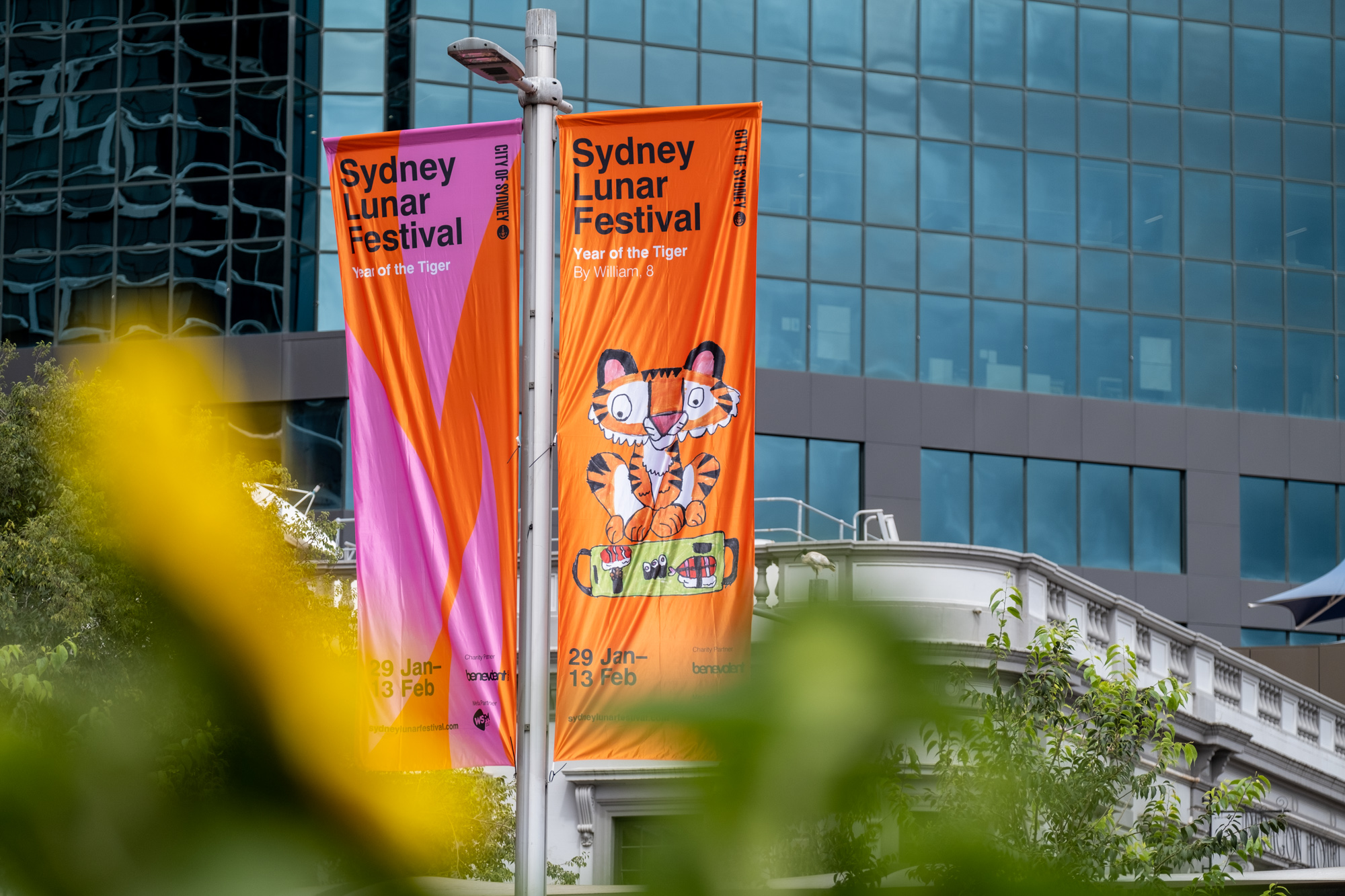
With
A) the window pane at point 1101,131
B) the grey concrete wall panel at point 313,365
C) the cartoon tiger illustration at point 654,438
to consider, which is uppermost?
the window pane at point 1101,131

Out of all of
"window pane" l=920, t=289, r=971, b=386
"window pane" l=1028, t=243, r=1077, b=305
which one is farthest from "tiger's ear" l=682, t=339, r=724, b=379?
"window pane" l=1028, t=243, r=1077, b=305

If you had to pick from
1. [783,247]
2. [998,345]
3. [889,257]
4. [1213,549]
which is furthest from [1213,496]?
[783,247]

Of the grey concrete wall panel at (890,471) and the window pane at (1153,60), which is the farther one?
the window pane at (1153,60)

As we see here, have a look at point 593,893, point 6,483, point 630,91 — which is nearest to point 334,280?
point 630,91

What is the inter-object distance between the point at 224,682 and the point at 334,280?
41.1 meters

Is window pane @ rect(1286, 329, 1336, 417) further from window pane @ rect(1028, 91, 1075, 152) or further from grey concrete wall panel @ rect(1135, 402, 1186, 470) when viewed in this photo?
window pane @ rect(1028, 91, 1075, 152)

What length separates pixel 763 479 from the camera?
135 feet

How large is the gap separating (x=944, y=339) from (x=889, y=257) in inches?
99.1

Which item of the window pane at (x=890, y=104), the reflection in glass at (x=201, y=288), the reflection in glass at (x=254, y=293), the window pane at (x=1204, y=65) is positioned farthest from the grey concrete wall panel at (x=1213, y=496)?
the reflection in glass at (x=201, y=288)

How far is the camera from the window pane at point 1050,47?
4466 cm

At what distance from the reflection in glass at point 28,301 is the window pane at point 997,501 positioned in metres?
23.8

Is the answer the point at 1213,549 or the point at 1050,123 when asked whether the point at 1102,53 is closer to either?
the point at 1050,123

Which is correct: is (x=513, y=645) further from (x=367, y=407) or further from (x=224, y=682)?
(x=224, y=682)

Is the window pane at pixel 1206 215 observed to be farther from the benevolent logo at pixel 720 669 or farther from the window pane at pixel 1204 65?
the benevolent logo at pixel 720 669
